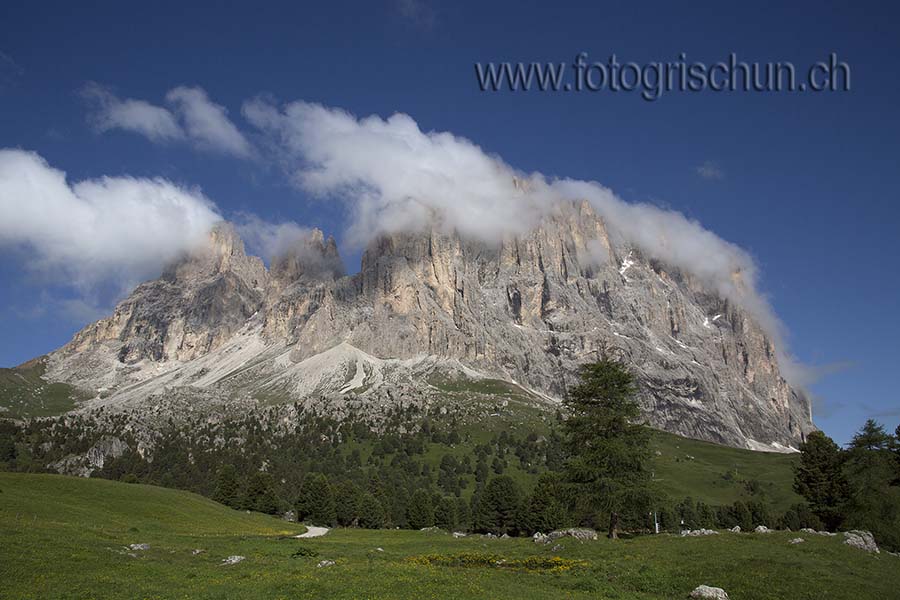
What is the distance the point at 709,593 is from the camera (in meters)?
24.8

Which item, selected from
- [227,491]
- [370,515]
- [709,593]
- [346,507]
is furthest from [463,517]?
[709,593]

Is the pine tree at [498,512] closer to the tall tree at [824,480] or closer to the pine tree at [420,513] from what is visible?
the pine tree at [420,513]

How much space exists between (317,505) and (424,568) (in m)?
79.8

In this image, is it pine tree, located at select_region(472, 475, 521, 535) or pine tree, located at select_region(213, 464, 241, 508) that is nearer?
pine tree, located at select_region(472, 475, 521, 535)

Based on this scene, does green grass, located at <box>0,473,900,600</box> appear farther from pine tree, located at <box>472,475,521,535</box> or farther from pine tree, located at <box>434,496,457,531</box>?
pine tree, located at <box>434,496,457,531</box>

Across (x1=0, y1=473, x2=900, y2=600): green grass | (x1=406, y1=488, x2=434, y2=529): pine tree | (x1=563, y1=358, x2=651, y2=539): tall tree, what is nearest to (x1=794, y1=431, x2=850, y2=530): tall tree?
(x1=563, y1=358, x2=651, y2=539): tall tree

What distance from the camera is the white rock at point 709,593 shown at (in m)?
24.4

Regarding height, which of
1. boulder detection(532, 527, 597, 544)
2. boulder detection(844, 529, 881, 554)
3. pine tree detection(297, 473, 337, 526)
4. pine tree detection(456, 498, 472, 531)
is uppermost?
boulder detection(844, 529, 881, 554)

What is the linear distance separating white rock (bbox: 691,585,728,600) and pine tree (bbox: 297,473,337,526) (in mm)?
88255

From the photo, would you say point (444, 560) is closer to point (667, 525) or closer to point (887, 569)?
point (887, 569)

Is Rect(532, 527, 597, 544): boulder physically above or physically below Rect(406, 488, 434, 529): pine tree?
above

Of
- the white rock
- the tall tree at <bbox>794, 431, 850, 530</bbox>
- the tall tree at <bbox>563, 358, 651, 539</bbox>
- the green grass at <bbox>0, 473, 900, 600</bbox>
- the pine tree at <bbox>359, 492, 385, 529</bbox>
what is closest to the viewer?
the white rock

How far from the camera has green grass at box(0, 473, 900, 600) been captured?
24.6 meters

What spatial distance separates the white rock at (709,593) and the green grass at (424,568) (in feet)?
2.36
